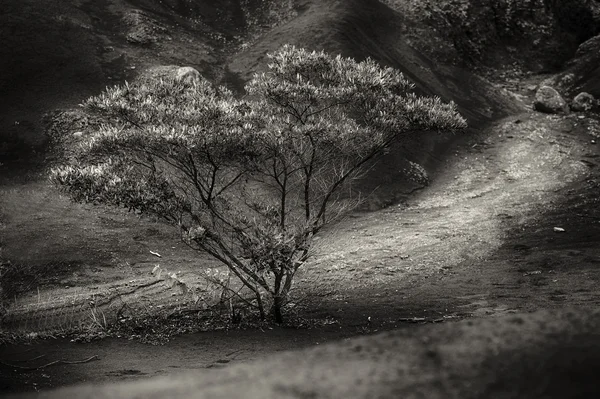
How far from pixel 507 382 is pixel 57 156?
22.3 m

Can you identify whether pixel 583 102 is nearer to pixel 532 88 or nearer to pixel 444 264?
pixel 532 88

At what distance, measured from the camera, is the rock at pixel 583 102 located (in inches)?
1246

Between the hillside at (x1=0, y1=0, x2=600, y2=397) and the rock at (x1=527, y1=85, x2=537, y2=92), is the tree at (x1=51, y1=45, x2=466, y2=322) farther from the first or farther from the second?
the rock at (x1=527, y1=85, x2=537, y2=92)

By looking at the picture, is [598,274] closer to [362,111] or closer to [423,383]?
[362,111]

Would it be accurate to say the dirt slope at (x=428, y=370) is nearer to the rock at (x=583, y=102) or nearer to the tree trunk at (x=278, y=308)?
the tree trunk at (x=278, y=308)

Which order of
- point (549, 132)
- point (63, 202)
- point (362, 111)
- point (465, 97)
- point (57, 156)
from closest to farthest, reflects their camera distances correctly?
1. point (362, 111)
2. point (63, 202)
3. point (57, 156)
4. point (549, 132)
5. point (465, 97)

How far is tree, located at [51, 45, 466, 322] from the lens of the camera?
1066 cm

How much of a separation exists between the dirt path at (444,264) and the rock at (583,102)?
5070 millimetres

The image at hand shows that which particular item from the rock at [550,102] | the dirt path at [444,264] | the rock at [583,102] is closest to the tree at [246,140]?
the dirt path at [444,264]

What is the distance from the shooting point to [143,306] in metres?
13.8

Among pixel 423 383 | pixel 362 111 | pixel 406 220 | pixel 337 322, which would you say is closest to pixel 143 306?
pixel 337 322

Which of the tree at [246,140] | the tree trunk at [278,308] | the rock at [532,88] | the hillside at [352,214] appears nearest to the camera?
the tree at [246,140]

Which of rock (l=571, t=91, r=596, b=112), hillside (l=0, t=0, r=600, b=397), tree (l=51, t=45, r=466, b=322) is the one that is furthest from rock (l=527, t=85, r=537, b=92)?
tree (l=51, t=45, r=466, b=322)

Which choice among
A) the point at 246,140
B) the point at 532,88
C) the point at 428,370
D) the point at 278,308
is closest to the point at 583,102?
the point at 532,88
